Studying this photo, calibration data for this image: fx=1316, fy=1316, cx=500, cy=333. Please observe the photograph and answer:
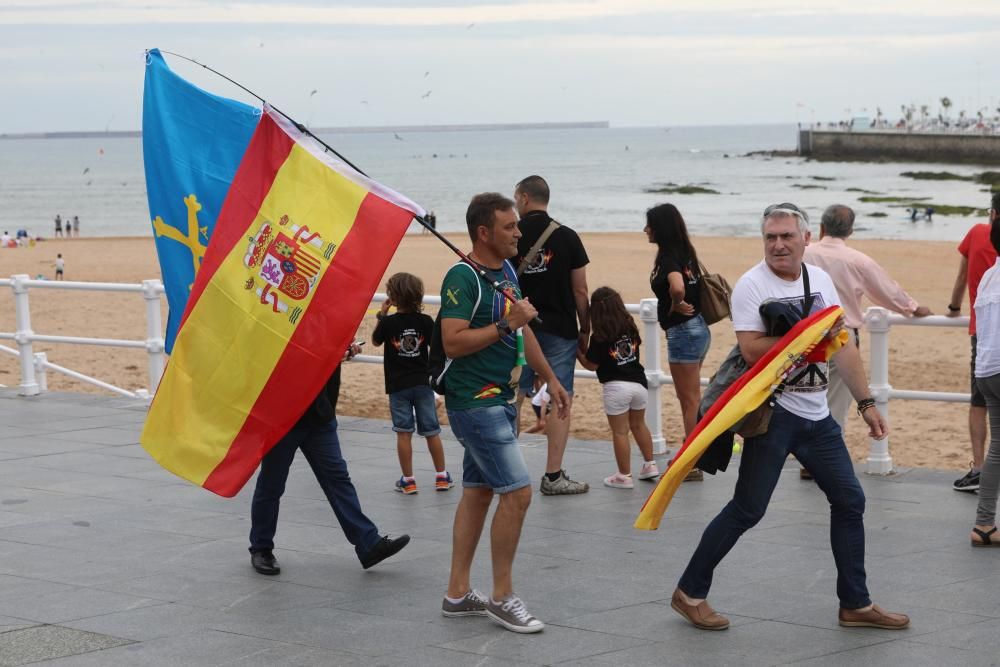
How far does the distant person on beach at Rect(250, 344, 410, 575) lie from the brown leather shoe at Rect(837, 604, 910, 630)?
85.5 inches

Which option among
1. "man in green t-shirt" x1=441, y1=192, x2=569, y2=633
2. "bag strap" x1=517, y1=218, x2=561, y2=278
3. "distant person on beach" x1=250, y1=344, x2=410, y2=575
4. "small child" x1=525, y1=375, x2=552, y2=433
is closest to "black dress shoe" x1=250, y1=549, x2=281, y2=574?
"distant person on beach" x1=250, y1=344, x2=410, y2=575

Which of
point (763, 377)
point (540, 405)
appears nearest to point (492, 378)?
point (763, 377)

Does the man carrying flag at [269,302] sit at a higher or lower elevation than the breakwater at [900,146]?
lower

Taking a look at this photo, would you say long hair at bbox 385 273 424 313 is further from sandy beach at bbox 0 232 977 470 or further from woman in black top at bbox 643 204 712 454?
sandy beach at bbox 0 232 977 470

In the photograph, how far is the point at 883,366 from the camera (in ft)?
28.2

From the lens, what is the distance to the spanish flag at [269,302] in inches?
225

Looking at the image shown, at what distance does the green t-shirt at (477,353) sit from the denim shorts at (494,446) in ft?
0.15

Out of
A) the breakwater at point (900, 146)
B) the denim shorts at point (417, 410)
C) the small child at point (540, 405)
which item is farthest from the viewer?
the breakwater at point (900, 146)

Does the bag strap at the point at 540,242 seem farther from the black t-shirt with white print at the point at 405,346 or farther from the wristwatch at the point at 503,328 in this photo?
the wristwatch at the point at 503,328

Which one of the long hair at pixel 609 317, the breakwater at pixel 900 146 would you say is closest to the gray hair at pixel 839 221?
the long hair at pixel 609 317

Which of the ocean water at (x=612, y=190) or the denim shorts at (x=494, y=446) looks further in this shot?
the ocean water at (x=612, y=190)

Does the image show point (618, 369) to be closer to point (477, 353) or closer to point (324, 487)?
point (324, 487)

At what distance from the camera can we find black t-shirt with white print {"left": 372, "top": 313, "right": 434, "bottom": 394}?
26.4 ft

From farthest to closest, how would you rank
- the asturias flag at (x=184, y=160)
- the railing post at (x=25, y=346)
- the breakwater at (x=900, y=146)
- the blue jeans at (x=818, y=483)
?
1. the breakwater at (x=900, y=146)
2. the railing post at (x=25, y=346)
3. the asturias flag at (x=184, y=160)
4. the blue jeans at (x=818, y=483)
